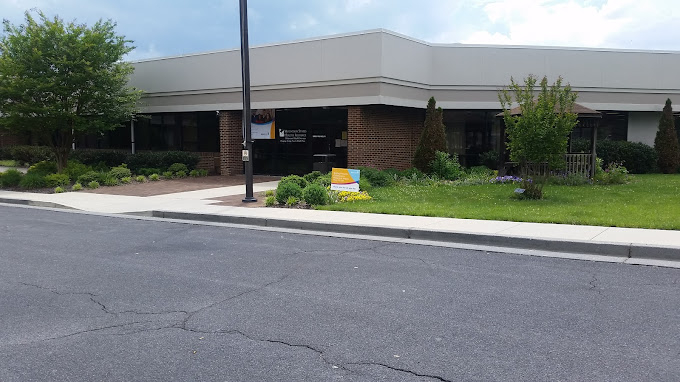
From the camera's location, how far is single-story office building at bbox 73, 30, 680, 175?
19641 millimetres

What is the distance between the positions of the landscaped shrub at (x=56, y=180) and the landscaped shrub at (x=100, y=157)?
17.7 feet

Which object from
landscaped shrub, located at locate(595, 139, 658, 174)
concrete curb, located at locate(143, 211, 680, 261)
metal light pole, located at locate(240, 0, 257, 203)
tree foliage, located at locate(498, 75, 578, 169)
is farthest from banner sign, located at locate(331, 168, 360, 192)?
landscaped shrub, located at locate(595, 139, 658, 174)

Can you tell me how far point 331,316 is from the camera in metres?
5.33

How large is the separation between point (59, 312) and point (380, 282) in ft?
11.5

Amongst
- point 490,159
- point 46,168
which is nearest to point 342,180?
point 490,159

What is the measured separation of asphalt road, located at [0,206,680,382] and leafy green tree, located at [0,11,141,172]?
41.6 ft

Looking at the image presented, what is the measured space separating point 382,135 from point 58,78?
38.2ft

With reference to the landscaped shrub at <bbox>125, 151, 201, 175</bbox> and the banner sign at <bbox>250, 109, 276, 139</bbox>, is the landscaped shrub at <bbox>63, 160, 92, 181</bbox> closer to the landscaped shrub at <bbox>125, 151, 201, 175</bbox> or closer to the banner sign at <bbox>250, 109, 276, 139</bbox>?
the landscaped shrub at <bbox>125, 151, 201, 175</bbox>

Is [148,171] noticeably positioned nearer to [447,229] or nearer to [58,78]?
[58,78]

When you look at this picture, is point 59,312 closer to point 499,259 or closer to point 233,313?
point 233,313

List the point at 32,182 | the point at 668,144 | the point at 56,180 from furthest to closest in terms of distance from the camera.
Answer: the point at 668,144 → the point at 56,180 → the point at 32,182

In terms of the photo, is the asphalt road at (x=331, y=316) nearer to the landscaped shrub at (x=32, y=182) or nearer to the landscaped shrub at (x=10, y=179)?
the landscaped shrub at (x=32, y=182)

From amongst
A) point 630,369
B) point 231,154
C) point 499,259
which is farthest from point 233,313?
point 231,154

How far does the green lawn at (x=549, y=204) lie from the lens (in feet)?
33.0
